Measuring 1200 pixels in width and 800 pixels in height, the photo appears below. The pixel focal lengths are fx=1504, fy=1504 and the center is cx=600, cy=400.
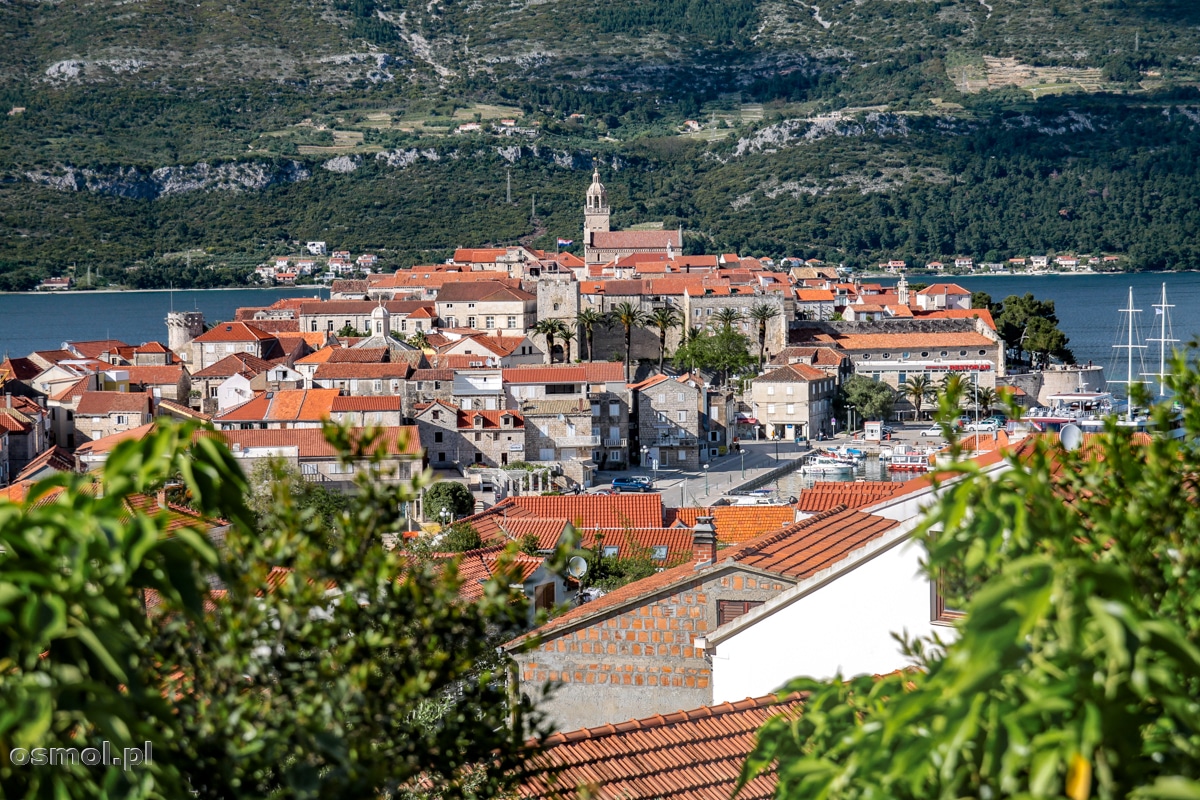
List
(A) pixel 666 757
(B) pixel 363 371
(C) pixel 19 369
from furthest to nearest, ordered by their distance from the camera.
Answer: (C) pixel 19 369
(B) pixel 363 371
(A) pixel 666 757

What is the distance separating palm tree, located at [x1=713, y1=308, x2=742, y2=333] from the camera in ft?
226

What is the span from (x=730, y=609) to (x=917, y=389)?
55.9 metres

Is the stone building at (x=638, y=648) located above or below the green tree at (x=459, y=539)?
above

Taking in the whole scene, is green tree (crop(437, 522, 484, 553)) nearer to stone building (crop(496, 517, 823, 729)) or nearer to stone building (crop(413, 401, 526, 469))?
stone building (crop(496, 517, 823, 729))

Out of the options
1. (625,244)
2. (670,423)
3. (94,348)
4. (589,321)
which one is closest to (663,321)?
(589,321)

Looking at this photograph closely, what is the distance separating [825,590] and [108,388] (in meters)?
54.2

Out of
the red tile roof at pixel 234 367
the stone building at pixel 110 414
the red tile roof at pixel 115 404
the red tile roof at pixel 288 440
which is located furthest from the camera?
the red tile roof at pixel 234 367

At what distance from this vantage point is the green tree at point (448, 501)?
38.2 meters

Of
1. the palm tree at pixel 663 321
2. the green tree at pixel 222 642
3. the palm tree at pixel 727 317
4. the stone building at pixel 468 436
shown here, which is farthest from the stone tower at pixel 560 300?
the green tree at pixel 222 642

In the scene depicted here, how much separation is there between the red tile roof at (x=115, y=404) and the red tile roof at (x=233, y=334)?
51.3 feet

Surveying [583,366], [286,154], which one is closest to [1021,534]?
[583,366]

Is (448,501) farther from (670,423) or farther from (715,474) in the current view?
(670,423)

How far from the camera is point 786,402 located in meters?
59.6

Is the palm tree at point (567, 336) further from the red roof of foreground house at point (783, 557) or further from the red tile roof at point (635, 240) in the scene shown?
the red roof of foreground house at point (783, 557)
